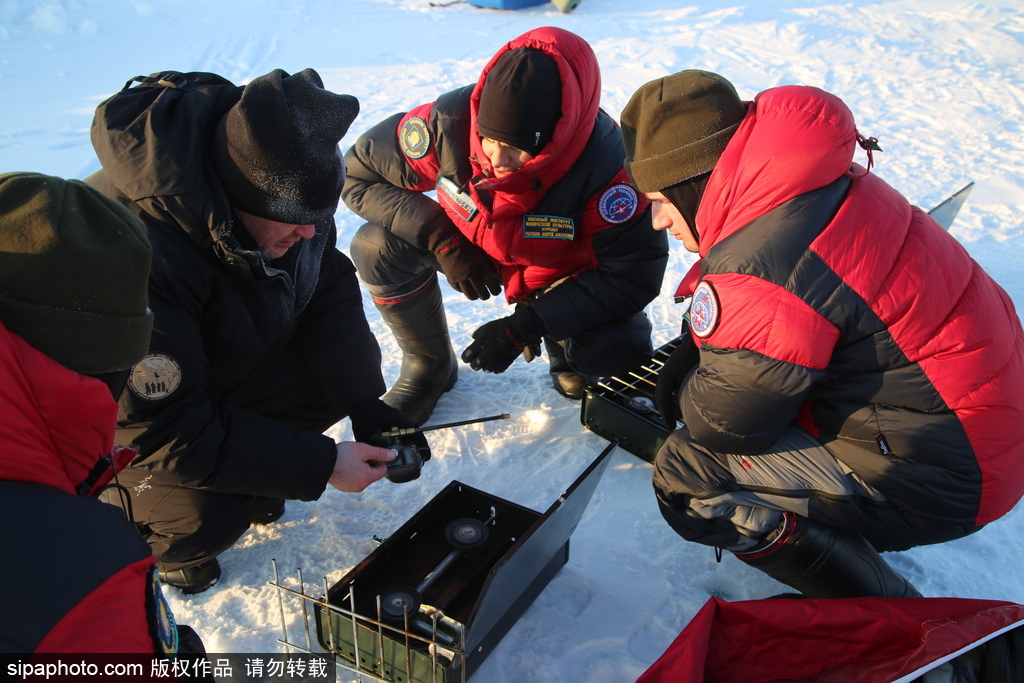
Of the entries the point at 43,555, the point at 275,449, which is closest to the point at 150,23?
the point at 275,449

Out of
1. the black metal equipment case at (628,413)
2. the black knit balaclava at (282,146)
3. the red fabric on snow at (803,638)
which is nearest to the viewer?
the red fabric on snow at (803,638)

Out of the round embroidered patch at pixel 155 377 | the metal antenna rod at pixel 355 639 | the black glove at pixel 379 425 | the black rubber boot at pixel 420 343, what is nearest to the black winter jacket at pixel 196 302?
the round embroidered patch at pixel 155 377

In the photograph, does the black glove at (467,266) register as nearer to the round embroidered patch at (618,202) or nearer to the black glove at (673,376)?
the round embroidered patch at (618,202)

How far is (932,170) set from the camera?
16.8ft

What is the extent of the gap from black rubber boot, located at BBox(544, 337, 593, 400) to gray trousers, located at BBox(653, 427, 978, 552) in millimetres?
959

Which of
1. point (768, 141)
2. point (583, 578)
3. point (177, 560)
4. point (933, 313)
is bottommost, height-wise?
point (583, 578)

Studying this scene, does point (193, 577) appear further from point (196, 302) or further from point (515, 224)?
point (515, 224)

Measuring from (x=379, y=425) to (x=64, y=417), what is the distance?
1294 mm

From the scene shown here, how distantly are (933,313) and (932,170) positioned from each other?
4.25 meters

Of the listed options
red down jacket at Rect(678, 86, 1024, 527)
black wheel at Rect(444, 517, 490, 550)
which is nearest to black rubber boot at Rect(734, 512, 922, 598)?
red down jacket at Rect(678, 86, 1024, 527)

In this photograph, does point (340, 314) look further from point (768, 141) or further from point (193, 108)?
point (768, 141)

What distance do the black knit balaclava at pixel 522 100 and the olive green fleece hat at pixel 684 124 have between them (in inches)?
22.1

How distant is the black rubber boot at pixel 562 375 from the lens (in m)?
3.03

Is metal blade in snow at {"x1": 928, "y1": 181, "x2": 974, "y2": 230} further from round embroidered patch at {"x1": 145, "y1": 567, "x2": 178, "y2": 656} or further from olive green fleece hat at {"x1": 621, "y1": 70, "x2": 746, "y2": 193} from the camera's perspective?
round embroidered patch at {"x1": 145, "y1": 567, "x2": 178, "y2": 656}
